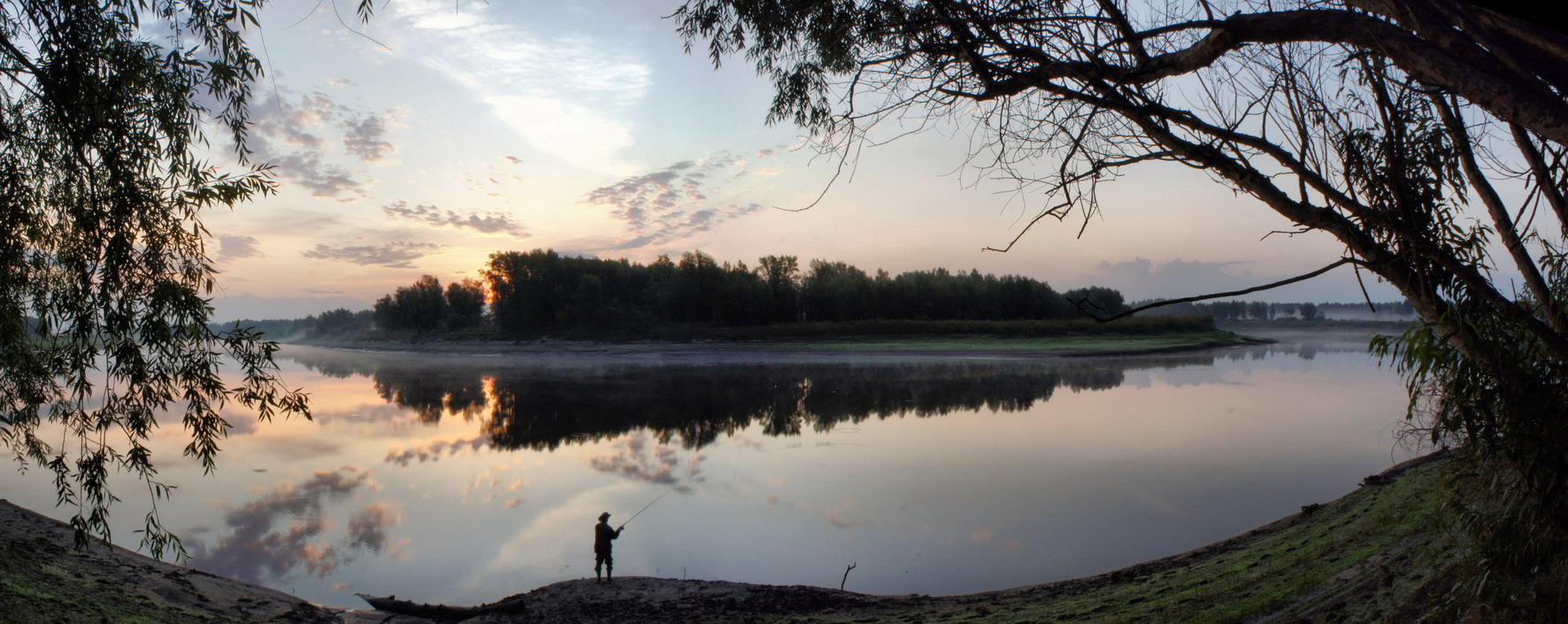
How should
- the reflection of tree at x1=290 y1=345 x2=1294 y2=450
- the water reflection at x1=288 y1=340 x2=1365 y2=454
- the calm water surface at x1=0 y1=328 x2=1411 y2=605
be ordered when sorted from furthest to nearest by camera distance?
the reflection of tree at x1=290 y1=345 x2=1294 y2=450
the water reflection at x1=288 y1=340 x2=1365 y2=454
the calm water surface at x1=0 y1=328 x2=1411 y2=605

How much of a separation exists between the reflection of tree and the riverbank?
7.19 m

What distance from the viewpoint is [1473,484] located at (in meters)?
3.11

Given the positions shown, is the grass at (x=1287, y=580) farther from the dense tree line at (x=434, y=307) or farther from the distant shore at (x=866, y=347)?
the dense tree line at (x=434, y=307)

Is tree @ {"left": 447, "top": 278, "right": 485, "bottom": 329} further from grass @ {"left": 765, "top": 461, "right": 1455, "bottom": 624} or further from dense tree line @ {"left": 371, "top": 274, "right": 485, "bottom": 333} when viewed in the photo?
grass @ {"left": 765, "top": 461, "right": 1455, "bottom": 624}

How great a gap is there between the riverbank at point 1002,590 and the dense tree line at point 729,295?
157ft

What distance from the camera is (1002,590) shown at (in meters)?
6.42

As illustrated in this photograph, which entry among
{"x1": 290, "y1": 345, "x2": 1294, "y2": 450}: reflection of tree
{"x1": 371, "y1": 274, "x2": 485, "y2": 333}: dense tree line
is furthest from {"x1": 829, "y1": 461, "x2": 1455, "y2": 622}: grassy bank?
{"x1": 371, "y1": 274, "x2": 485, "y2": 333}: dense tree line

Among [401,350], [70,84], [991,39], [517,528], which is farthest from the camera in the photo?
[401,350]

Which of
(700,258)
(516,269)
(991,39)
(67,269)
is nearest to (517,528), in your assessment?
(67,269)

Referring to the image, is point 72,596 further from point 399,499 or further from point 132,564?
point 399,499

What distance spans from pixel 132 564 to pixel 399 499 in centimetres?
367

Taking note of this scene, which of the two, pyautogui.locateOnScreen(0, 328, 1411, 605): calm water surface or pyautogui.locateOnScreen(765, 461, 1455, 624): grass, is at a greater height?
pyautogui.locateOnScreen(765, 461, 1455, 624): grass

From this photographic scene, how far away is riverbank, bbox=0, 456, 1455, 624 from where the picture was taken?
4.30 m

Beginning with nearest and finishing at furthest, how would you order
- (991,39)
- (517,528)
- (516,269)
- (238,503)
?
(991,39) → (517,528) → (238,503) → (516,269)
